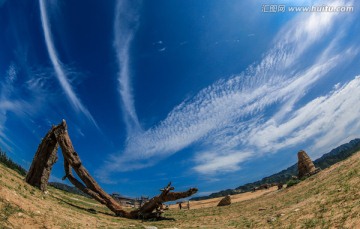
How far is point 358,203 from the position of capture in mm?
13266

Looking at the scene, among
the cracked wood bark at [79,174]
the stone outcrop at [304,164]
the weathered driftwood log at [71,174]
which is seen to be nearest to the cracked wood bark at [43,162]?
the weathered driftwood log at [71,174]

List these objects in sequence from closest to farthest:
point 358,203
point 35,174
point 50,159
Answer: point 358,203, point 35,174, point 50,159

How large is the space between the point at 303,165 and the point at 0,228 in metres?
48.3

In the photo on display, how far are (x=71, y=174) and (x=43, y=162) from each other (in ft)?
17.9

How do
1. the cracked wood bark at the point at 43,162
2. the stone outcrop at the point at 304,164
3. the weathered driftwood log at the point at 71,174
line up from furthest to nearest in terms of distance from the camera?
the stone outcrop at the point at 304,164
the weathered driftwood log at the point at 71,174
the cracked wood bark at the point at 43,162

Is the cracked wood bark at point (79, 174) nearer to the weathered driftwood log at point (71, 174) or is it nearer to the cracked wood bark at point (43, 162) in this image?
the weathered driftwood log at point (71, 174)

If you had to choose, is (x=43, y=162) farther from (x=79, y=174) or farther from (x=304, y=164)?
(x=304, y=164)

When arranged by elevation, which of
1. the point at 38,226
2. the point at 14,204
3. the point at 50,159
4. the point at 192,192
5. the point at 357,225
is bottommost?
the point at 357,225

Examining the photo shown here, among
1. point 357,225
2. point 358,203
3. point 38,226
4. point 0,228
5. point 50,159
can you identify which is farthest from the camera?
point 50,159

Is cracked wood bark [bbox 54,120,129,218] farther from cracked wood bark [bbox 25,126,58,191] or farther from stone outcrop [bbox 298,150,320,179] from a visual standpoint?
stone outcrop [bbox 298,150,320,179]

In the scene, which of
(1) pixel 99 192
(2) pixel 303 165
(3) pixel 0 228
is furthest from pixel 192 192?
(2) pixel 303 165

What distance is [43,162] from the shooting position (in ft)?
80.0

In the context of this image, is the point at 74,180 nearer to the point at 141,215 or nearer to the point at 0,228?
the point at 141,215

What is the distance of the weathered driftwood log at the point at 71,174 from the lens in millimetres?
24094
